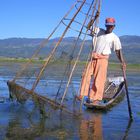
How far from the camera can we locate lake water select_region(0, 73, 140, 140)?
29.5 ft

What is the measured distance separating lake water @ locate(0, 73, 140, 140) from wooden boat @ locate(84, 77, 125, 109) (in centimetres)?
19

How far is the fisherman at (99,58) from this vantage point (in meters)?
11.6

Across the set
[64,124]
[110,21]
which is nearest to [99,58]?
[110,21]

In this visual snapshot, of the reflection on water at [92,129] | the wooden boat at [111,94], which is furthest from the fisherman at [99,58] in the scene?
the reflection on water at [92,129]

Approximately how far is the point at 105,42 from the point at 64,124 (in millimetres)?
2578

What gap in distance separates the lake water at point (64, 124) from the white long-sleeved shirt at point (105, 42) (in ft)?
5.32

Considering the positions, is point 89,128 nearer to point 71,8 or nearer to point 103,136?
point 103,136

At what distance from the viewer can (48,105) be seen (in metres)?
10.5

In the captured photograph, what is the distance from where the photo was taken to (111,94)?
15.4m

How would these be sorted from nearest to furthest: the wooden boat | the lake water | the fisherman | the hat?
the lake water → the hat → the fisherman → the wooden boat

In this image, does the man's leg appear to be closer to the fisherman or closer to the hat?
the fisherman

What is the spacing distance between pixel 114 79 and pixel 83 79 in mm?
5983

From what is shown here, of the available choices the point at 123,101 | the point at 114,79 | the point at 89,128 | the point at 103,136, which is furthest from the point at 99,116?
the point at 114,79

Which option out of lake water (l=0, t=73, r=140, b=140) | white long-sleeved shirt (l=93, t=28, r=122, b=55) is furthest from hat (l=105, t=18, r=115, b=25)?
lake water (l=0, t=73, r=140, b=140)
